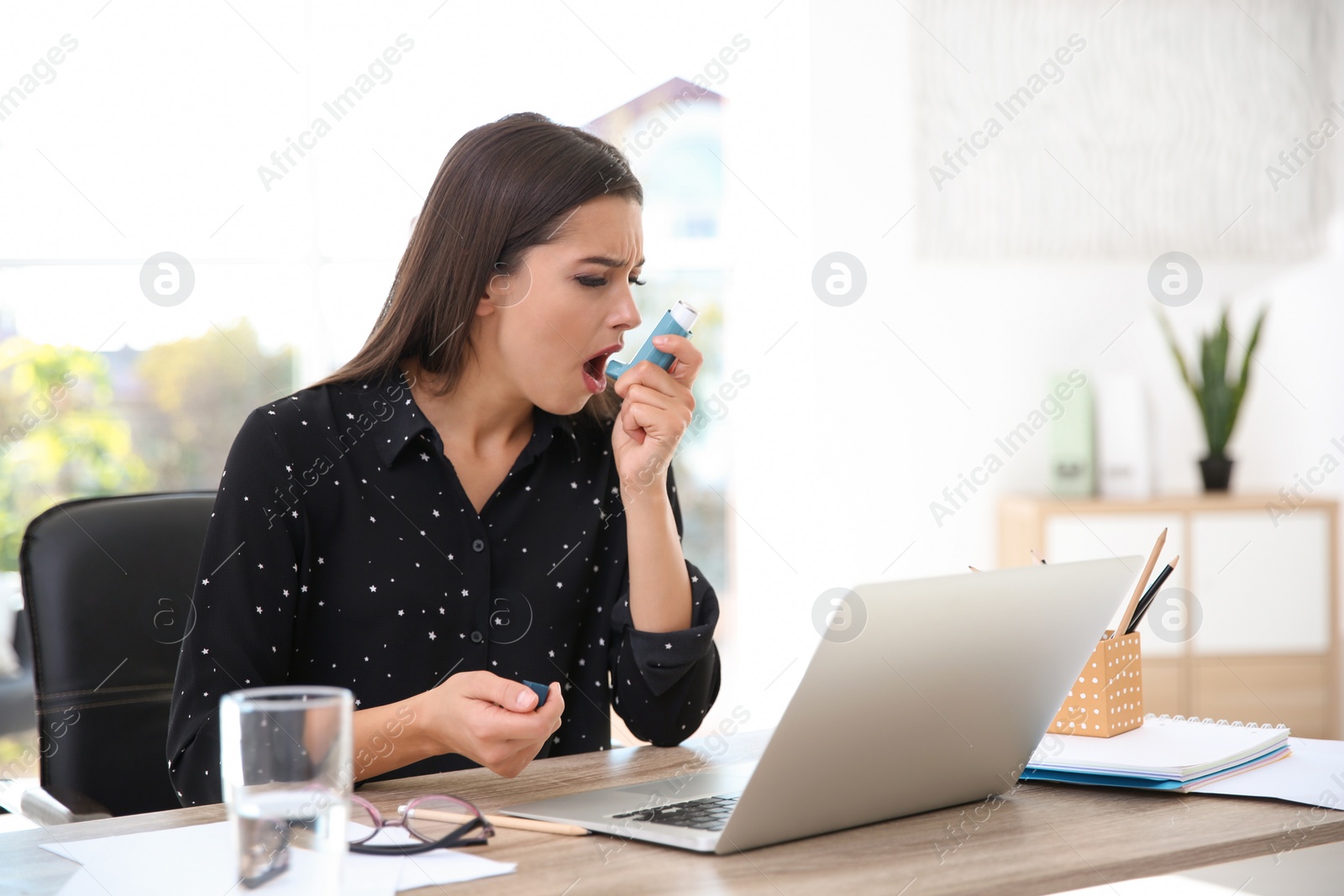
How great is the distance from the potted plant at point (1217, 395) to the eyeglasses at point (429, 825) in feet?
11.7

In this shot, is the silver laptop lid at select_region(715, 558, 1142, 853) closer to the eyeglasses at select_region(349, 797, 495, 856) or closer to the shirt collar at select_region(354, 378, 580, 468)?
the eyeglasses at select_region(349, 797, 495, 856)

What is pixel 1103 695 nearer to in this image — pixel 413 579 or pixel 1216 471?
pixel 413 579

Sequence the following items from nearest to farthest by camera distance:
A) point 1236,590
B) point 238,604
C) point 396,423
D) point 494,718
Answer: point 494,718 → point 238,604 → point 396,423 → point 1236,590

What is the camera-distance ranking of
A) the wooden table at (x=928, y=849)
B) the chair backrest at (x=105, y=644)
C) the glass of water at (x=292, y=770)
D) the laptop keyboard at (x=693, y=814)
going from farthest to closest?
1. the chair backrest at (x=105, y=644)
2. the laptop keyboard at (x=693, y=814)
3. the wooden table at (x=928, y=849)
4. the glass of water at (x=292, y=770)

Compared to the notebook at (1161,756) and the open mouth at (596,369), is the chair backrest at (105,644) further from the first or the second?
the notebook at (1161,756)

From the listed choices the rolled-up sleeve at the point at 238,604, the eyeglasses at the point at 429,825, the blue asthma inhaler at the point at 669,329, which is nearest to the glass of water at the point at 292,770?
the eyeglasses at the point at 429,825

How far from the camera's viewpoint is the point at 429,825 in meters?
0.95

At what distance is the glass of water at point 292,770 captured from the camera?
27.7 inches

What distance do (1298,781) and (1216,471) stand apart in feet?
10.4

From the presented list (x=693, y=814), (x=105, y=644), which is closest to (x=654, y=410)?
(x=693, y=814)

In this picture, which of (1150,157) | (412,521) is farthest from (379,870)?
(1150,157)

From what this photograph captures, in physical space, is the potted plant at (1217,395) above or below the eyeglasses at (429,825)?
above

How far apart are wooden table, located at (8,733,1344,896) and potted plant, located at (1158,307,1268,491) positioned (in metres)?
3.21

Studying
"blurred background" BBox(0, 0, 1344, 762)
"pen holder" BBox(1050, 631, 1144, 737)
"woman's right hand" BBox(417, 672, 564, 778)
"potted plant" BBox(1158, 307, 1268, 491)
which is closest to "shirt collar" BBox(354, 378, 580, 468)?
"woman's right hand" BBox(417, 672, 564, 778)
